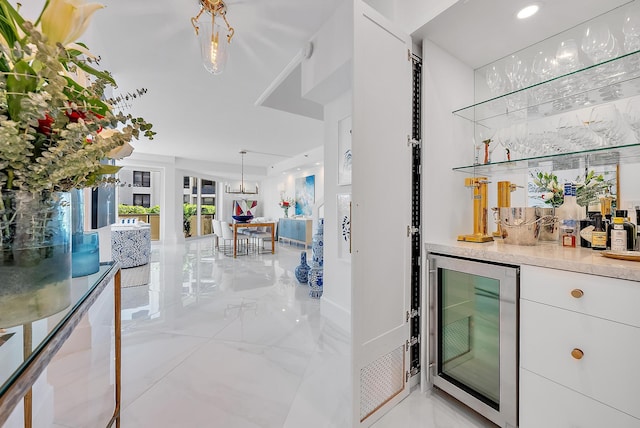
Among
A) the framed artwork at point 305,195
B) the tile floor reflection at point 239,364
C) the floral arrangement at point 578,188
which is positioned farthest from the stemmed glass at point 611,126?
the framed artwork at point 305,195

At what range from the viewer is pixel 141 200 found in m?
9.61

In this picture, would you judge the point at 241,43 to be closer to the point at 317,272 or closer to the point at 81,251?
the point at 81,251

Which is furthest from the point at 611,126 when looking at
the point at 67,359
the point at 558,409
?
the point at 67,359

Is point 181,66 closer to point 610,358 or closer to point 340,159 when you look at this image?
point 340,159

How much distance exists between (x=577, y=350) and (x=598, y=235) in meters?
0.62

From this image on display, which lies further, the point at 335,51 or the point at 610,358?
the point at 335,51

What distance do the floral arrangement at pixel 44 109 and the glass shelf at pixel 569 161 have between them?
1.89 m

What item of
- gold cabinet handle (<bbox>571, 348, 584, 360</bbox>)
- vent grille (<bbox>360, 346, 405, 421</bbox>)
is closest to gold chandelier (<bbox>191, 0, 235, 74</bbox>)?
vent grille (<bbox>360, 346, 405, 421</bbox>)

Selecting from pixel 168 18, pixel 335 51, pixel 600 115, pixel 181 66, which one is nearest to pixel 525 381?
pixel 600 115

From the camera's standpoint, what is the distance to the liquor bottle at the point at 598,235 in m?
1.31

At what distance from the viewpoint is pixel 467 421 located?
1423 mm

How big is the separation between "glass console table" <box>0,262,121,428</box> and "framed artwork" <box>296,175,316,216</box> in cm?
554

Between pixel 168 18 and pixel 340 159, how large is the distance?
6.00ft

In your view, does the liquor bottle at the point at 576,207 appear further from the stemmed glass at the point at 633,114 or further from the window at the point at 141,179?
the window at the point at 141,179
